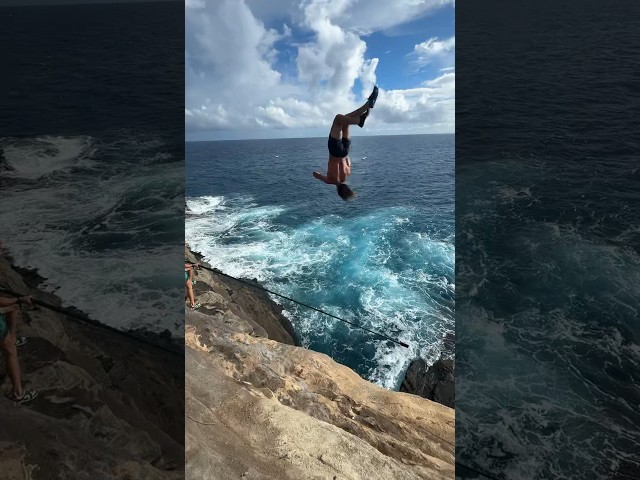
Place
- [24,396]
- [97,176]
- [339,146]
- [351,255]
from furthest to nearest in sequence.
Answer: [351,255]
[97,176]
[339,146]
[24,396]

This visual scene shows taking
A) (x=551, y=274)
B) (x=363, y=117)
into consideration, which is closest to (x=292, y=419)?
(x=363, y=117)

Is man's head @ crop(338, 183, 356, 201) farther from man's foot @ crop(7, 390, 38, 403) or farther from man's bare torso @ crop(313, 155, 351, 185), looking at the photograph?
man's foot @ crop(7, 390, 38, 403)

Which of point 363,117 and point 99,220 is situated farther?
point 99,220

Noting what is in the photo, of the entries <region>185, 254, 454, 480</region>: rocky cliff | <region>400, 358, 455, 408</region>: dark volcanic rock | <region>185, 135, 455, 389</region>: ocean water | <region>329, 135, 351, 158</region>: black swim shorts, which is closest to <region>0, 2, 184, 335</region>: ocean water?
<region>185, 254, 454, 480</region>: rocky cliff

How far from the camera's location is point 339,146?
5484 mm

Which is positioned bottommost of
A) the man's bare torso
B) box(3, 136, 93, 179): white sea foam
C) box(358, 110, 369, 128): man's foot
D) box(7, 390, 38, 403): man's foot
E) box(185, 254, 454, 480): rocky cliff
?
box(185, 254, 454, 480): rocky cliff

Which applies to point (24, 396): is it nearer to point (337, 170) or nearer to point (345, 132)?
point (337, 170)

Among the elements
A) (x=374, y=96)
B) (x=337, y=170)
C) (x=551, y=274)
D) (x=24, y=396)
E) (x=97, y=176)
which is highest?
(x=374, y=96)

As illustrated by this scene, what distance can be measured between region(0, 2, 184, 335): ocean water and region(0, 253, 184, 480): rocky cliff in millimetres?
2384

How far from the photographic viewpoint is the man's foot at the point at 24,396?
521cm

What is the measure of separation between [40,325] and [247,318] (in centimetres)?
964

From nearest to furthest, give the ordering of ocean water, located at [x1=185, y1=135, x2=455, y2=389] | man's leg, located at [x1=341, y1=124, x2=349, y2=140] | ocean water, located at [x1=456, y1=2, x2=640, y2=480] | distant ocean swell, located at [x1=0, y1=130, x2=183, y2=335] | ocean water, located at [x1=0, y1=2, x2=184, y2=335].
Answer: man's leg, located at [x1=341, y1=124, x2=349, y2=140] → ocean water, located at [x1=456, y1=2, x2=640, y2=480] → distant ocean swell, located at [x1=0, y1=130, x2=183, y2=335] → ocean water, located at [x1=0, y1=2, x2=184, y2=335] → ocean water, located at [x1=185, y1=135, x2=455, y2=389]

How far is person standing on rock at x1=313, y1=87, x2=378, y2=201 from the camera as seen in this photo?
5009mm

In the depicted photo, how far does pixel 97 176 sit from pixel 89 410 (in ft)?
59.5
